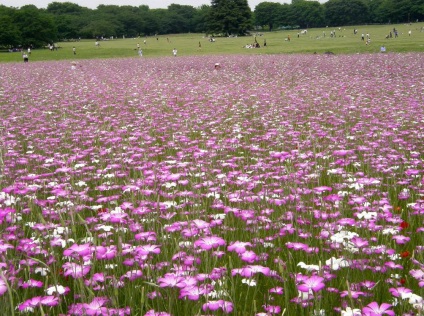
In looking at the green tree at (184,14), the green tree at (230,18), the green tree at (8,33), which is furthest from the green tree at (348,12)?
the green tree at (8,33)

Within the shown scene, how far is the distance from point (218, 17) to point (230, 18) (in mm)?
2773

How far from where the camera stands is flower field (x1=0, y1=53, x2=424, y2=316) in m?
2.74

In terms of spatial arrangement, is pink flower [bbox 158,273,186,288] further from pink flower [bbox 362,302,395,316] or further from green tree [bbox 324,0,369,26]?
green tree [bbox 324,0,369,26]

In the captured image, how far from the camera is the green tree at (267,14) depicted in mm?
136125

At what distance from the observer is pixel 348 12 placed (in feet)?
415

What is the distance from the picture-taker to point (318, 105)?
42.0ft

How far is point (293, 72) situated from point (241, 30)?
69890 millimetres

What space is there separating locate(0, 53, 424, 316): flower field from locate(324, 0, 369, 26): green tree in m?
119

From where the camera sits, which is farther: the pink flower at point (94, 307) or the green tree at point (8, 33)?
the green tree at point (8, 33)

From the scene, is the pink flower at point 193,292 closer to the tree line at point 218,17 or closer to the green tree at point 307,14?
the tree line at point 218,17

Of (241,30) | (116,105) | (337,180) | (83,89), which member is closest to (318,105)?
(116,105)

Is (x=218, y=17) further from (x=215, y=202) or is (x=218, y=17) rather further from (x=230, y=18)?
(x=215, y=202)

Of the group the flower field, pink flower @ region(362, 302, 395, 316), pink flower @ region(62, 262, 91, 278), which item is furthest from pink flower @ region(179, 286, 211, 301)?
pink flower @ region(362, 302, 395, 316)

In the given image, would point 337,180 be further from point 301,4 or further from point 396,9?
point 301,4
